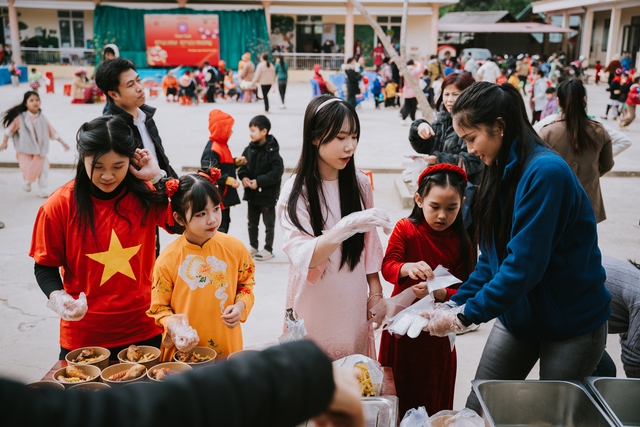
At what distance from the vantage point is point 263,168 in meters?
4.88

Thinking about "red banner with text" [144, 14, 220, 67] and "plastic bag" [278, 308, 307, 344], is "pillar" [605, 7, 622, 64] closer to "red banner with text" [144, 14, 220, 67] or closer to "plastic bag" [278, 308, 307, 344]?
"red banner with text" [144, 14, 220, 67]

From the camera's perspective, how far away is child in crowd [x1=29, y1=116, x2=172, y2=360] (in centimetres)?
217

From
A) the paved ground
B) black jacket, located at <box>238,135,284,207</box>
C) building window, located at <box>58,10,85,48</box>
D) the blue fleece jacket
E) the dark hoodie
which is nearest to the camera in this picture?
the blue fleece jacket

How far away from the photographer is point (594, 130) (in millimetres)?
3832

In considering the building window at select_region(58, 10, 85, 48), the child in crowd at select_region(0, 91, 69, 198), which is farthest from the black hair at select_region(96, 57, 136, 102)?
the building window at select_region(58, 10, 85, 48)

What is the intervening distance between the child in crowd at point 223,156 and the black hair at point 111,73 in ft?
4.65

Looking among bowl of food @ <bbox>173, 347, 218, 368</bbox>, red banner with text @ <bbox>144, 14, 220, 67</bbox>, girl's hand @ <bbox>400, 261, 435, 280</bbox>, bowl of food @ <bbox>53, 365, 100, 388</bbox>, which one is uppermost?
red banner with text @ <bbox>144, 14, 220, 67</bbox>

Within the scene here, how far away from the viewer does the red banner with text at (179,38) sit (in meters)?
25.8

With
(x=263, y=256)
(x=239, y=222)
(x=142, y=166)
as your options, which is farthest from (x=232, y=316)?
(x=239, y=222)

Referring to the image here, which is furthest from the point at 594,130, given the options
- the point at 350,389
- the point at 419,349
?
the point at 350,389

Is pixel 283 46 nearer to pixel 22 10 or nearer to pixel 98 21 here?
pixel 98 21

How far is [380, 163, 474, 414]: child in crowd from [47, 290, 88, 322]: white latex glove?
49.2 inches

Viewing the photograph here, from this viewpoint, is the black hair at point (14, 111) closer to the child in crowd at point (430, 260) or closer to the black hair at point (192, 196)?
the black hair at point (192, 196)

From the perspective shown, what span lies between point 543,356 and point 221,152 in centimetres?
331
